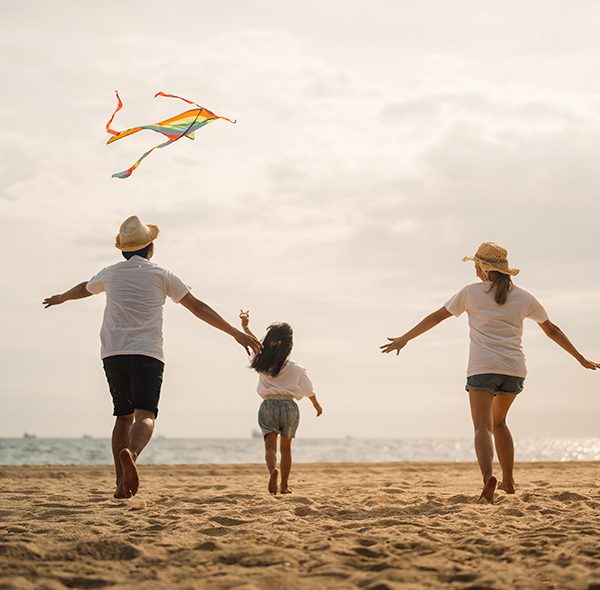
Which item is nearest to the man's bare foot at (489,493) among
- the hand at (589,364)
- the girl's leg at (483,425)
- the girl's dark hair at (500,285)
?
the girl's leg at (483,425)

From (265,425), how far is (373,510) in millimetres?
2267

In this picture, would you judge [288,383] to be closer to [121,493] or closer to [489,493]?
[121,493]

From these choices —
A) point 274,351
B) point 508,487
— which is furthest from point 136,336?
point 508,487

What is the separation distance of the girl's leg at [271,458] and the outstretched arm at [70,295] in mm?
2107

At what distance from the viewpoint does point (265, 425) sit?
25.5ft

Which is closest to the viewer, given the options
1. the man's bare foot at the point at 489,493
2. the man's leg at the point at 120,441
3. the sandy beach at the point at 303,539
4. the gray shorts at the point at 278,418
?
the sandy beach at the point at 303,539

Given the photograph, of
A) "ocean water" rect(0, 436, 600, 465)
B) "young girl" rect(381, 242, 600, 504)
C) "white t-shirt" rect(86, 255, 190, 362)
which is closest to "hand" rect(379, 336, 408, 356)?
"young girl" rect(381, 242, 600, 504)

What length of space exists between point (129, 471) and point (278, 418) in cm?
210

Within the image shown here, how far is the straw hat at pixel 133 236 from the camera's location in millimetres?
6730

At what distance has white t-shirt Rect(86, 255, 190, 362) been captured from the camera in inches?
253

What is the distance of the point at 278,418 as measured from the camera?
780 centimetres

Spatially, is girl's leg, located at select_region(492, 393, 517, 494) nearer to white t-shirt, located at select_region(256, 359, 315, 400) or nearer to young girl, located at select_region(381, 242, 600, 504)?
young girl, located at select_region(381, 242, 600, 504)

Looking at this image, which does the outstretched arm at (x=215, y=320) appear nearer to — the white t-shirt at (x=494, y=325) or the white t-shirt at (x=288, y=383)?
the white t-shirt at (x=288, y=383)

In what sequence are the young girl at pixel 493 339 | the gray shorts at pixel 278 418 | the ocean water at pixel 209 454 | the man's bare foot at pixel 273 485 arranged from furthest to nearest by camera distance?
the ocean water at pixel 209 454
the gray shorts at pixel 278 418
the man's bare foot at pixel 273 485
the young girl at pixel 493 339
